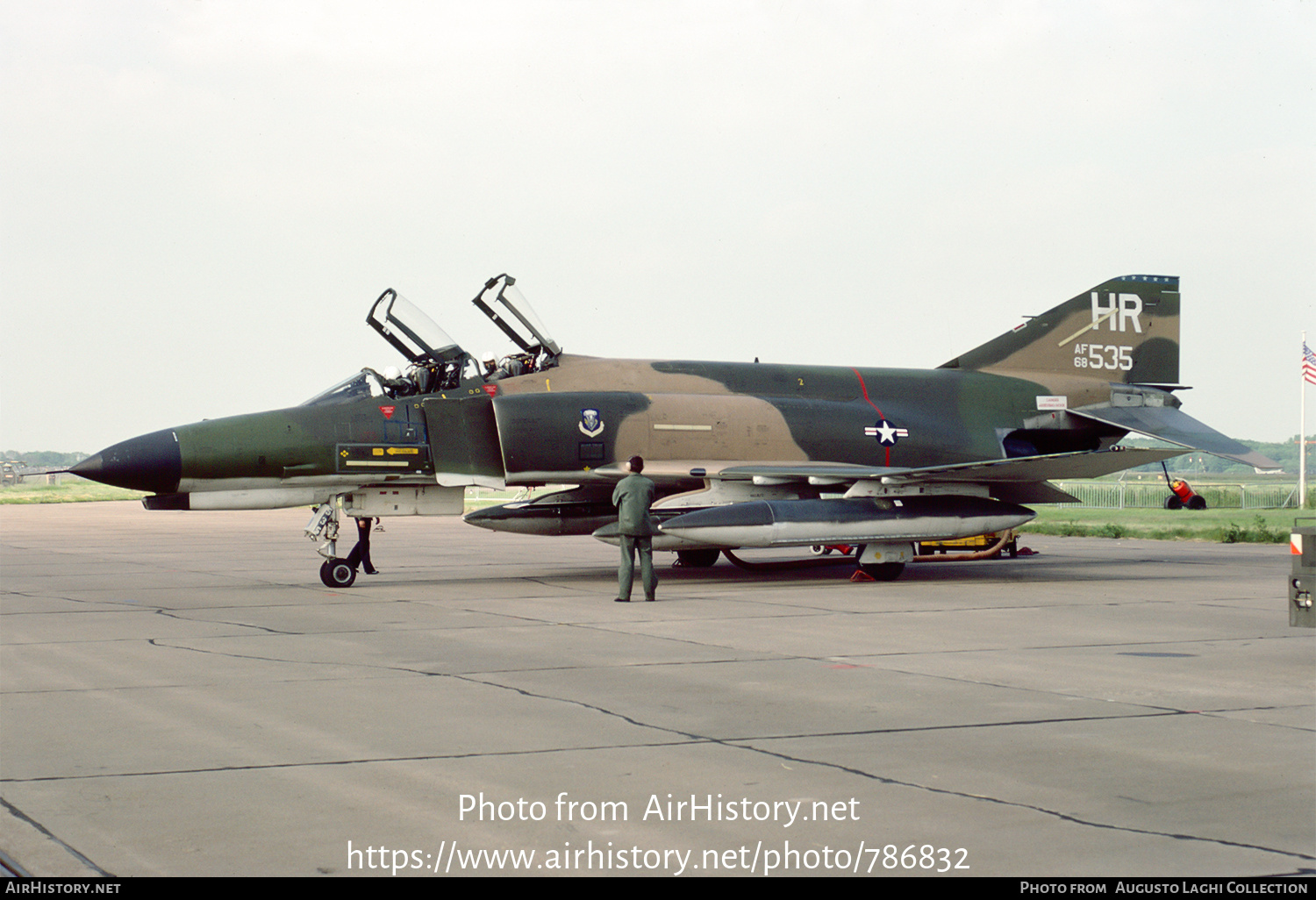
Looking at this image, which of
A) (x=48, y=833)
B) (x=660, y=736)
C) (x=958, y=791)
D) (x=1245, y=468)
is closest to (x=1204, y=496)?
(x=1245, y=468)

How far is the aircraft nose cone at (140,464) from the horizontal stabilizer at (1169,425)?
40.4 ft

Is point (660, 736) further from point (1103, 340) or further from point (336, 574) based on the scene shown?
point (1103, 340)

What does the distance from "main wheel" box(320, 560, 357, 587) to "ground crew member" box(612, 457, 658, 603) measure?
11.5ft

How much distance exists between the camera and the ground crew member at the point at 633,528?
1265 cm

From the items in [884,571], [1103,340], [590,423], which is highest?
[1103,340]

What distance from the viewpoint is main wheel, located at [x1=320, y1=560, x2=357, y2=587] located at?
14359 millimetres

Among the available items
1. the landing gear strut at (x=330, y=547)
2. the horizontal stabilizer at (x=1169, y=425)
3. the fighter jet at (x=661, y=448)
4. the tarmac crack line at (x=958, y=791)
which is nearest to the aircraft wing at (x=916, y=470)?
the fighter jet at (x=661, y=448)

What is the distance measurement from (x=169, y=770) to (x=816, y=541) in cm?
967

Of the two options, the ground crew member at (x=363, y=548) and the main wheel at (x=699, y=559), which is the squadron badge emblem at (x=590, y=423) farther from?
the main wheel at (x=699, y=559)

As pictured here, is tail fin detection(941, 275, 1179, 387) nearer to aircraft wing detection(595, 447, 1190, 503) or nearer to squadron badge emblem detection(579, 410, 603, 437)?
aircraft wing detection(595, 447, 1190, 503)

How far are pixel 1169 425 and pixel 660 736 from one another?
557 inches

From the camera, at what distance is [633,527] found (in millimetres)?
12609

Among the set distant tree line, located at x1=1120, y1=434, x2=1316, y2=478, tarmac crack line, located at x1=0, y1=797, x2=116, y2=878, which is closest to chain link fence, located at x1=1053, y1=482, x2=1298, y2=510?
distant tree line, located at x1=1120, y1=434, x2=1316, y2=478
